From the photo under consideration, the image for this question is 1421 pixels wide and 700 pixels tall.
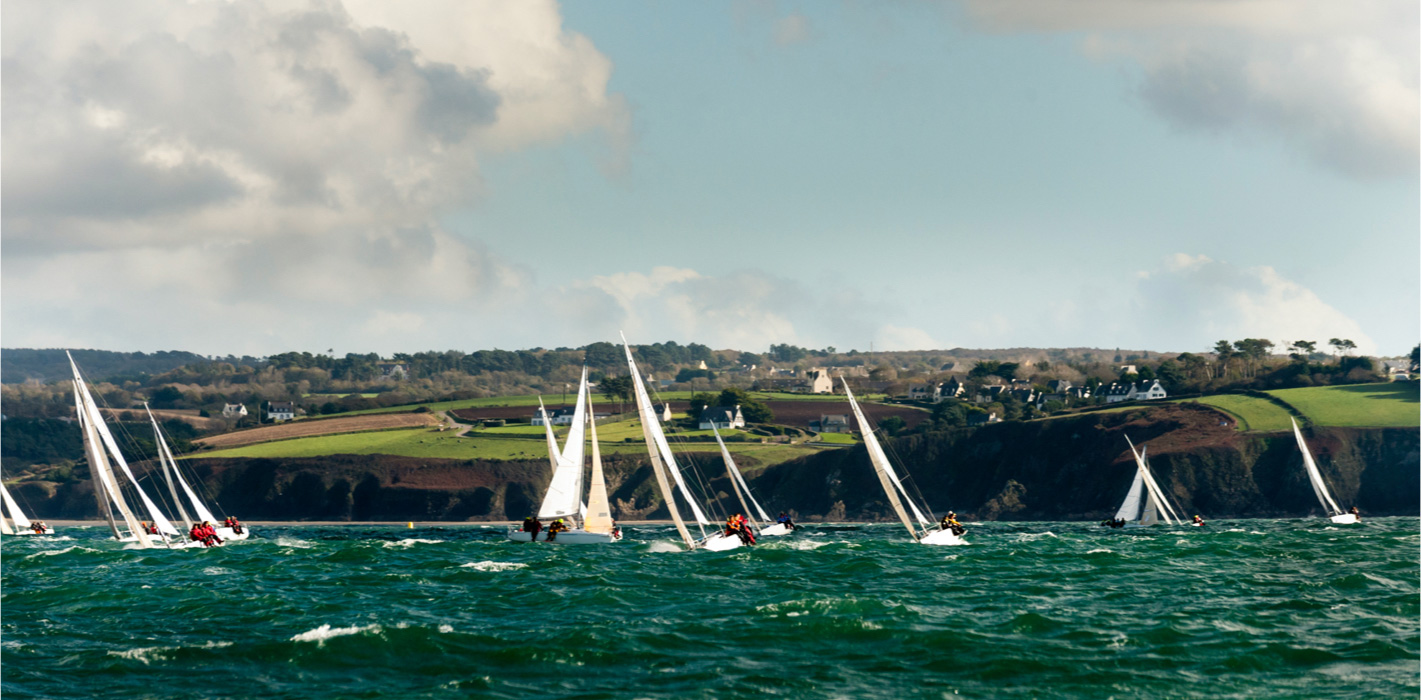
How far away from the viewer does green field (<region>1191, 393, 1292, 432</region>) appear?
419 feet

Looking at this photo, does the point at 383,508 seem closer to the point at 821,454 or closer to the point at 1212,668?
the point at 821,454

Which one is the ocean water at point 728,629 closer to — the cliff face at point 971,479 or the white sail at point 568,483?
the white sail at point 568,483

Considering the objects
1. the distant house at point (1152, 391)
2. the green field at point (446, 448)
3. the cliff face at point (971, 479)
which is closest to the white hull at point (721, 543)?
the cliff face at point (971, 479)

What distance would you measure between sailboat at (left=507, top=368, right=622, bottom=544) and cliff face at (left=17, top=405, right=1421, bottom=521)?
2849 inches

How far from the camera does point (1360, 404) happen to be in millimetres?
132750

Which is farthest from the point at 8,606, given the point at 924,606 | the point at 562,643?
the point at 924,606

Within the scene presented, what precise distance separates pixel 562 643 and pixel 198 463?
150795 millimetres

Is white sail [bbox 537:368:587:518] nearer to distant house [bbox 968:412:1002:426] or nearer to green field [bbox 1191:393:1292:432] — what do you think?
green field [bbox 1191:393:1292:432]

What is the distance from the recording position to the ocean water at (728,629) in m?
23.1

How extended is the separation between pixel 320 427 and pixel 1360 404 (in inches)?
5850

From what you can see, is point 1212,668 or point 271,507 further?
point 271,507

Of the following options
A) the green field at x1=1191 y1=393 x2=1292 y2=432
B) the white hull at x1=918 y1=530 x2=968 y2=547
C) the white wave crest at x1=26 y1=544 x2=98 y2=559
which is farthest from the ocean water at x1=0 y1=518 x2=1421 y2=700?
the green field at x1=1191 y1=393 x2=1292 y2=432

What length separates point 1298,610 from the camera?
30781 mm

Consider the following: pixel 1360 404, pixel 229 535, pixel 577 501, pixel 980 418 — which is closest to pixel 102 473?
pixel 229 535
